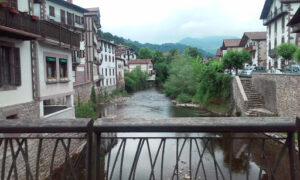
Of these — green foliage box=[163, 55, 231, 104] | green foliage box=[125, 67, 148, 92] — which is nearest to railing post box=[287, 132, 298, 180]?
green foliage box=[163, 55, 231, 104]

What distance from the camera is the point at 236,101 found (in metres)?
22.6

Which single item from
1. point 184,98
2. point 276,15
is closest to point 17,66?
point 184,98

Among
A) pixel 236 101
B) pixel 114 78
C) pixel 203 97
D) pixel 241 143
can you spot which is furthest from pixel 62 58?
pixel 114 78

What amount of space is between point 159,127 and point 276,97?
18040mm

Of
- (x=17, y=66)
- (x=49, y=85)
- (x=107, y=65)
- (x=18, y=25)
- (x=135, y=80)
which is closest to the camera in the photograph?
(x=18, y=25)

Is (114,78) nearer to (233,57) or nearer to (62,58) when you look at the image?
(233,57)

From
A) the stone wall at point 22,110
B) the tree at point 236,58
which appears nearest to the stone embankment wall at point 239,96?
the tree at point 236,58

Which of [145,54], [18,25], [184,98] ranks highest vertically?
[145,54]

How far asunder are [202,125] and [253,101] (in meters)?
20.7

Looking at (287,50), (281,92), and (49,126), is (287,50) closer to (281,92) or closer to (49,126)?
(281,92)

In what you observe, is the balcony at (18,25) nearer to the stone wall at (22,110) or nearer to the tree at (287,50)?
the stone wall at (22,110)

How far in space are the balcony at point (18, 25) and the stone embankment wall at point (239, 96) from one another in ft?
54.1

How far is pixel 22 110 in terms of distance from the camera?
963 cm

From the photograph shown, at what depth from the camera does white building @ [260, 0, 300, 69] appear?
26184mm
